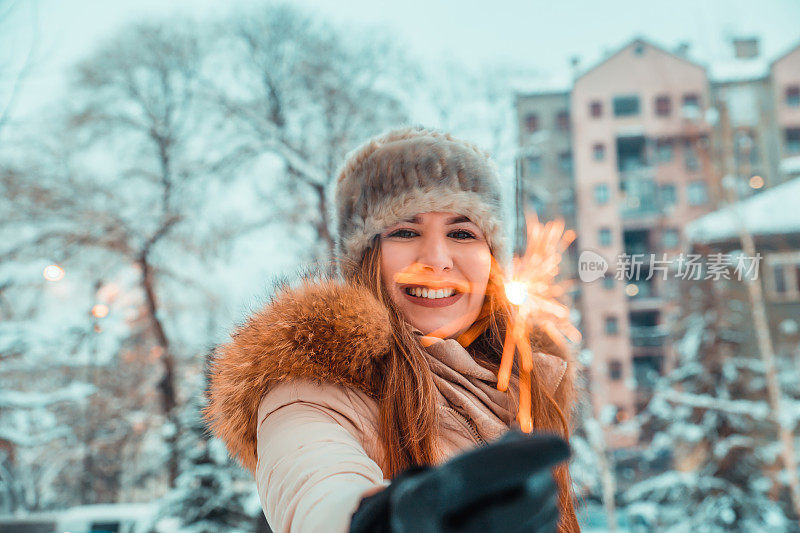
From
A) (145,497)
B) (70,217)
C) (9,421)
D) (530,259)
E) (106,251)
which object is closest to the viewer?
(530,259)

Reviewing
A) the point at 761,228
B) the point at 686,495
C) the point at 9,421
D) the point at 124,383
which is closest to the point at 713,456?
the point at 686,495

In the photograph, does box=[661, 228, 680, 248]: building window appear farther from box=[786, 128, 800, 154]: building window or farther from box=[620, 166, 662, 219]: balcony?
box=[786, 128, 800, 154]: building window

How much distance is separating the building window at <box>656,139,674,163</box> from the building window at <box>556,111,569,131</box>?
3.15 metres

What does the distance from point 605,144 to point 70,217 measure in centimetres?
1698

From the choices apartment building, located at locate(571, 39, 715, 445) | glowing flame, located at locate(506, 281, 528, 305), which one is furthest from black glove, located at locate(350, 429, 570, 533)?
apartment building, located at locate(571, 39, 715, 445)

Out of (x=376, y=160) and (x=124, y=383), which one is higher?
(x=376, y=160)

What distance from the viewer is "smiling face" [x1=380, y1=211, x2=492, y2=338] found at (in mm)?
1499

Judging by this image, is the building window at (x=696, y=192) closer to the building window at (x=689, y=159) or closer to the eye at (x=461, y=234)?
the building window at (x=689, y=159)

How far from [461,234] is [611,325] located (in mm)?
18423

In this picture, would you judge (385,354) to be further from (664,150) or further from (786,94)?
(664,150)

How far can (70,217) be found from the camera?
9.40m

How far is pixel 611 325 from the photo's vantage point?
18812 millimetres

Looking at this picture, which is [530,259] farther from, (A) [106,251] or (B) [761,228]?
(B) [761,228]

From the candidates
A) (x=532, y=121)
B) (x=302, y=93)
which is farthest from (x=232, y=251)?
(x=532, y=121)
